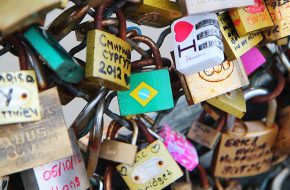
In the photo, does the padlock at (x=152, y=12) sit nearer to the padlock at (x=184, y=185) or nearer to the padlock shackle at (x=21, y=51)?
the padlock shackle at (x=21, y=51)

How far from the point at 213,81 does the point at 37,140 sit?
0.36 metres

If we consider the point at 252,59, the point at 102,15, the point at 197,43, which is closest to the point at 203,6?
the point at 197,43

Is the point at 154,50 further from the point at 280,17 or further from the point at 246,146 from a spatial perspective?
the point at 246,146

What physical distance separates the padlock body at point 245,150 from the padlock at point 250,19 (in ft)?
1.06

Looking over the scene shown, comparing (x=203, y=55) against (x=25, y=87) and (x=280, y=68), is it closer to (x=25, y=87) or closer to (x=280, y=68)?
(x=25, y=87)

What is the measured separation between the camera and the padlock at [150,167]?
0.95 meters

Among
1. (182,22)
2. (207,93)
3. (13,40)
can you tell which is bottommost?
(207,93)

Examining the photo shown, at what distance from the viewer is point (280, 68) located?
3.80ft

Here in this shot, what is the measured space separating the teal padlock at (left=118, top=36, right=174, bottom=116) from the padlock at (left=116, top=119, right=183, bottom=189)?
0.11m

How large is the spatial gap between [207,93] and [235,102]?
112 millimetres

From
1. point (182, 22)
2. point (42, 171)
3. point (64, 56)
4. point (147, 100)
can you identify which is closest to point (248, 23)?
point (182, 22)

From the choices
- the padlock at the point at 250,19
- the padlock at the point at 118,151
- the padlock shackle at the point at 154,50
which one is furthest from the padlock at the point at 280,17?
the padlock at the point at 118,151

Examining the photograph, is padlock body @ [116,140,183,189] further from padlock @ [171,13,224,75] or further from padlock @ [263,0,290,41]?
padlock @ [263,0,290,41]

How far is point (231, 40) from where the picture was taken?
890 mm
